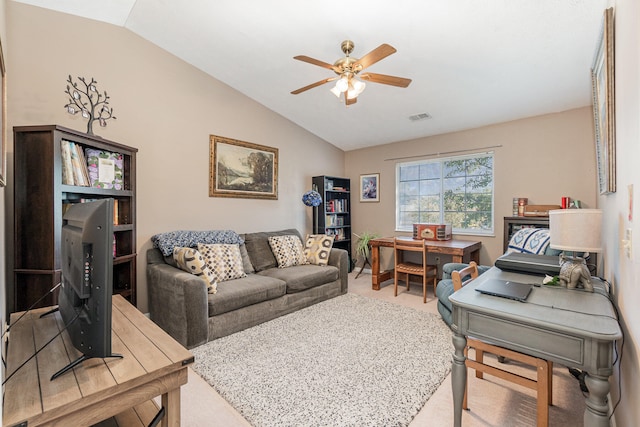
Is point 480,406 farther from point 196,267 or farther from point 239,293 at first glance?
point 196,267

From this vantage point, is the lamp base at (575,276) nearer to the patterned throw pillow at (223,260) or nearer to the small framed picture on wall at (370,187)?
the patterned throw pillow at (223,260)

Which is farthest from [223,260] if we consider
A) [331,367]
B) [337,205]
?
[337,205]

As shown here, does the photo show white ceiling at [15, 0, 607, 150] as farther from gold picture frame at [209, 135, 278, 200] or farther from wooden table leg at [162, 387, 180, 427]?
wooden table leg at [162, 387, 180, 427]

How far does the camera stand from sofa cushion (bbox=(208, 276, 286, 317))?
2648 millimetres

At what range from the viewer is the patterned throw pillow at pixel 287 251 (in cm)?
387

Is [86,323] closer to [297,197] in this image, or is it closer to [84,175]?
[84,175]

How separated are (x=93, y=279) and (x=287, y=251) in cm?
301

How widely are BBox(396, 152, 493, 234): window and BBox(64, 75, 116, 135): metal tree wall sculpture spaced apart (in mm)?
4033

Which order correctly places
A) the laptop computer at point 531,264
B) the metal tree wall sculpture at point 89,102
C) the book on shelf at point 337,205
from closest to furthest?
the laptop computer at point 531,264 < the metal tree wall sculpture at point 89,102 < the book on shelf at point 337,205

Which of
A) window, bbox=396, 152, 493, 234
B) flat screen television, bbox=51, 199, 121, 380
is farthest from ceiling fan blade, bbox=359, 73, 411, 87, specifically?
window, bbox=396, 152, 493, 234

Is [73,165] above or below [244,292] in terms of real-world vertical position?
above

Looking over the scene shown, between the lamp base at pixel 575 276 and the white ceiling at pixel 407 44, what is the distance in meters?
1.82

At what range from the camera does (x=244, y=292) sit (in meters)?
2.84

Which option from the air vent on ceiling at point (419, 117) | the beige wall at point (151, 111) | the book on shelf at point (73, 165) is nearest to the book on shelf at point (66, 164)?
the book on shelf at point (73, 165)
